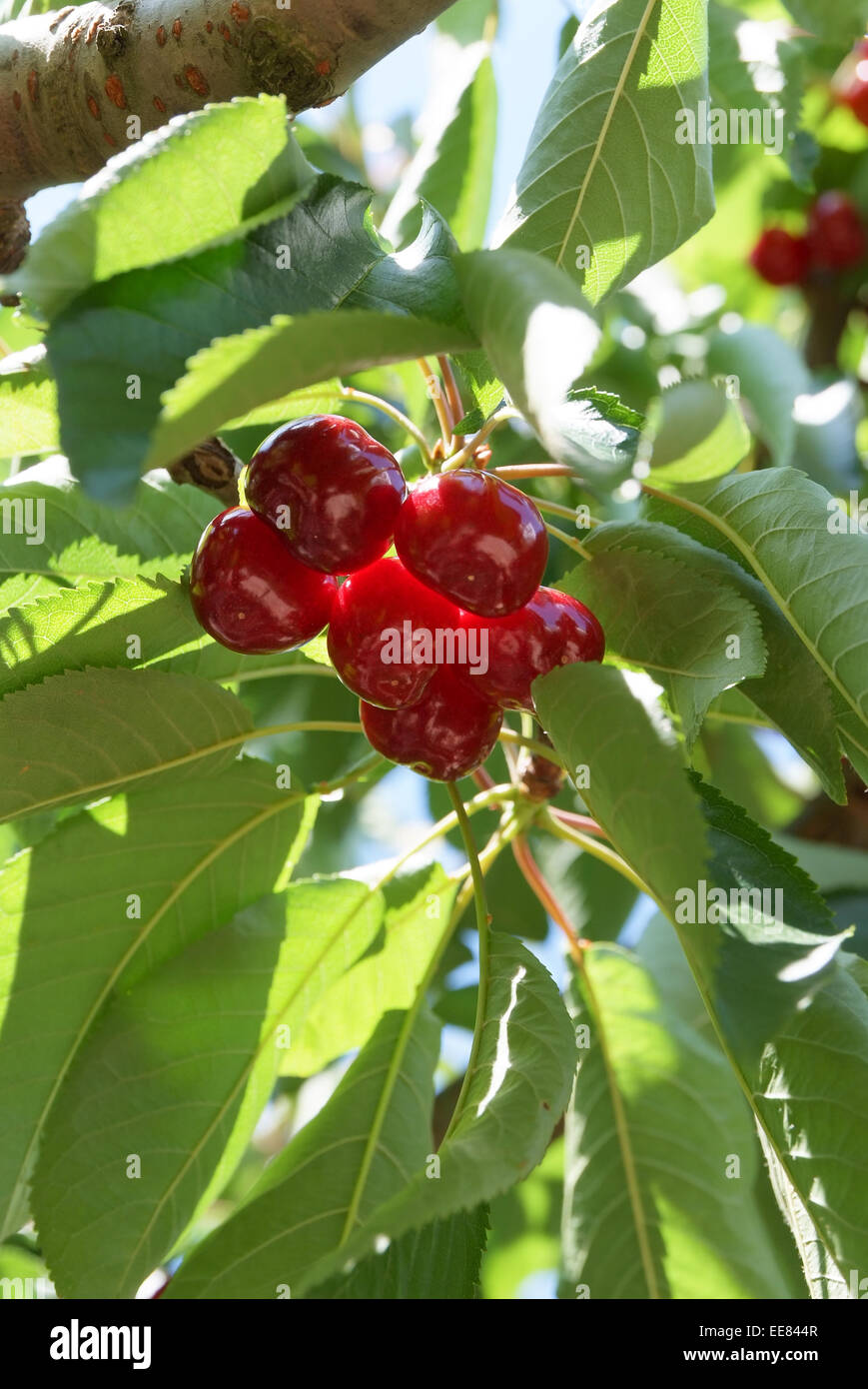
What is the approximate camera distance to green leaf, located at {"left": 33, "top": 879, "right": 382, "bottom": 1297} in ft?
3.92

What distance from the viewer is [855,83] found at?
10.1 ft

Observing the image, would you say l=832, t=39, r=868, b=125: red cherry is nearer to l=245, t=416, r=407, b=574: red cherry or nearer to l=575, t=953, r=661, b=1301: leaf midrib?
l=575, t=953, r=661, b=1301: leaf midrib

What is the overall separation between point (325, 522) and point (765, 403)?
128 cm

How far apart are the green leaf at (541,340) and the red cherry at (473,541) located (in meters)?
0.10

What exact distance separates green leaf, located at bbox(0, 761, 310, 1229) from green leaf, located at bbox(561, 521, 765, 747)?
42 cm

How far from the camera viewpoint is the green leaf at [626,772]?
2.65 feet

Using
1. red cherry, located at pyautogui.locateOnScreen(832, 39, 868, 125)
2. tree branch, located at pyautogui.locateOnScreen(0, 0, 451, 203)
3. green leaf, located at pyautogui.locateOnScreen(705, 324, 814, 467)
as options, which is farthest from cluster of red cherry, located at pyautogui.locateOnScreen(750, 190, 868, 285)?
tree branch, located at pyautogui.locateOnScreen(0, 0, 451, 203)

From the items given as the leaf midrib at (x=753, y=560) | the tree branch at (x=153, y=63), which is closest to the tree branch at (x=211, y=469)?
the tree branch at (x=153, y=63)

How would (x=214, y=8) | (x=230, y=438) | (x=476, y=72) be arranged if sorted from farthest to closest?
(x=476, y=72)
(x=230, y=438)
(x=214, y=8)

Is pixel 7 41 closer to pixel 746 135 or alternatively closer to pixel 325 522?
pixel 325 522

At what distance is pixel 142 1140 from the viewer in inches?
48.5
